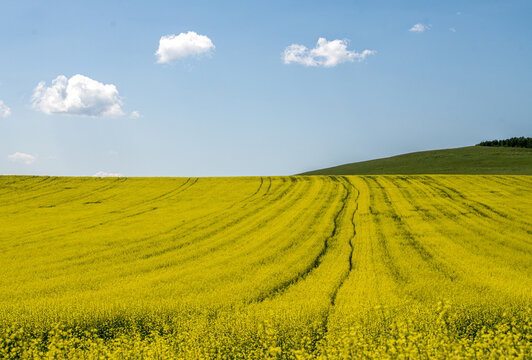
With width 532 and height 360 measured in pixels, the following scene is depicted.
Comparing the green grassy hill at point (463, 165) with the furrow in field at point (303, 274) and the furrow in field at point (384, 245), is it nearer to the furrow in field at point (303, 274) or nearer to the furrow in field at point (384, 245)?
the furrow in field at point (384, 245)

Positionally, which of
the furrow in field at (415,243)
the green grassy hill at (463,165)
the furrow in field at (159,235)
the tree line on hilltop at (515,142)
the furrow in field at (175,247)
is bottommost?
the furrow in field at (415,243)

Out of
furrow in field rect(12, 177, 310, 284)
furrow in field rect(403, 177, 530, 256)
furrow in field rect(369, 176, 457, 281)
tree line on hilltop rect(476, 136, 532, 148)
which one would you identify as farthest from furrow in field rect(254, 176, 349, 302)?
tree line on hilltop rect(476, 136, 532, 148)

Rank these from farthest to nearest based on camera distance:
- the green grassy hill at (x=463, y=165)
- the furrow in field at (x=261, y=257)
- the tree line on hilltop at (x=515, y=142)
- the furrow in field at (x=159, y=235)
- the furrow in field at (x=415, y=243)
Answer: the tree line on hilltop at (x=515, y=142)
the green grassy hill at (x=463, y=165)
the furrow in field at (x=159, y=235)
the furrow in field at (x=415, y=243)
the furrow in field at (x=261, y=257)

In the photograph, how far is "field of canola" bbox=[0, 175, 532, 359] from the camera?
5.71 meters

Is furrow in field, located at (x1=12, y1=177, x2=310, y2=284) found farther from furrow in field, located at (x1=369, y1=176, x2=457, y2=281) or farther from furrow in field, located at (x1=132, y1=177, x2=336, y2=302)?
furrow in field, located at (x1=369, y1=176, x2=457, y2=281)

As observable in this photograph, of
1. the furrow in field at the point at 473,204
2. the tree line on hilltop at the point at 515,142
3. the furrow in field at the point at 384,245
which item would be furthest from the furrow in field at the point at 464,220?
the tree line on hilltop at the point at 515,142

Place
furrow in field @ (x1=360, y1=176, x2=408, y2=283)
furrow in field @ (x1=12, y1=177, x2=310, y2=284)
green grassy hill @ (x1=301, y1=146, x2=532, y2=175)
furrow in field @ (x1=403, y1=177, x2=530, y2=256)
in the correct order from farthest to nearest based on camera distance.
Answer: green grassy hill @ (x1=301, y1=146, x2=532, y2=175)
furrow in field @ (x1=403, y1=177, x2=530, y2=256)
furrow in field @ (x1=12, y1=177, x2=310, y2=284)
furrow in field @ (x1=360, y1=176, x2=408, y2=283)

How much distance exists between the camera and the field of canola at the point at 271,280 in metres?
5.71

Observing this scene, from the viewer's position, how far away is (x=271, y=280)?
8.33 metres

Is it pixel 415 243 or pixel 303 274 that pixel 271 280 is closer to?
pixel 303 274

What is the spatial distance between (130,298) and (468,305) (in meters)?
5.75

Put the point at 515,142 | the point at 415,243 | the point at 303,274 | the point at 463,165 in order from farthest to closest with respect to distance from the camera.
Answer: the point at 515,142, the point at 463,165, the point at 415,243, the point at 303,274

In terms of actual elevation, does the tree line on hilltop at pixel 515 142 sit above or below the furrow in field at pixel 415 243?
above

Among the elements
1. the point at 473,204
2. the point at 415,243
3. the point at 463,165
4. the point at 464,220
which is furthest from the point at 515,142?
the point at 415,243
